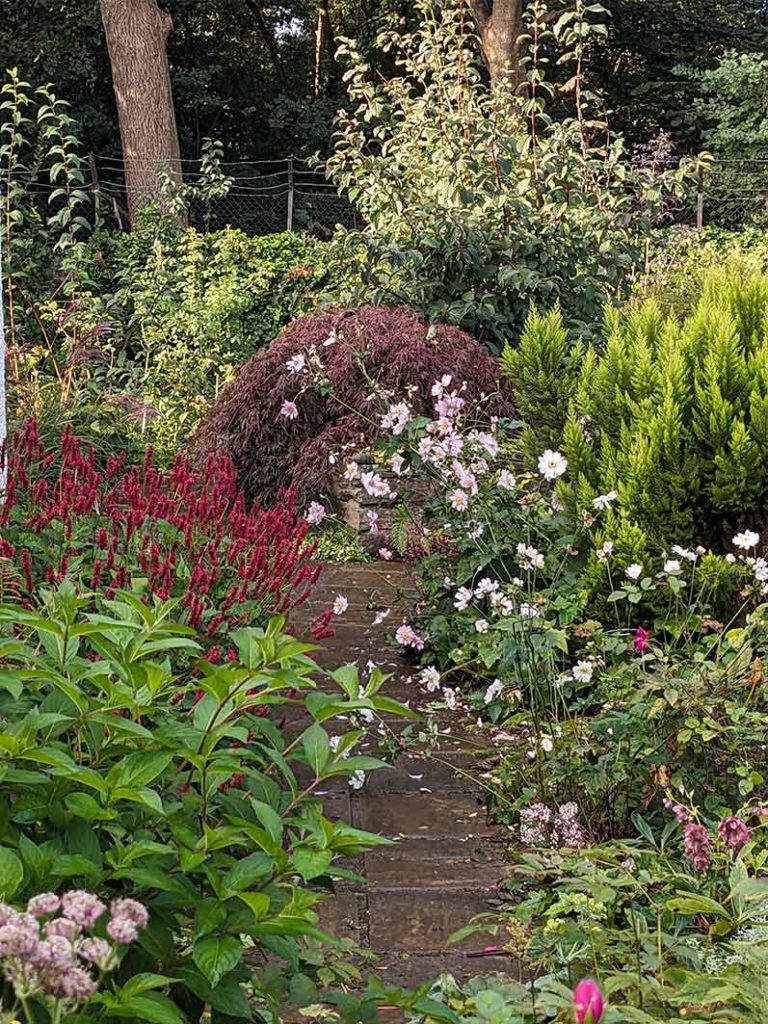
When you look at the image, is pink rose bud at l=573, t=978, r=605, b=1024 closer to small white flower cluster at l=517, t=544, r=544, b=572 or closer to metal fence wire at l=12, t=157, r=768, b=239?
small white flower cluster at l=517, t=544, r=544, b=572

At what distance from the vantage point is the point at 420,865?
3.08m

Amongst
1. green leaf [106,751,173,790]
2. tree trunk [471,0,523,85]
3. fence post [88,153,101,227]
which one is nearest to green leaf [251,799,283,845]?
green leaf [106,751,173,790]

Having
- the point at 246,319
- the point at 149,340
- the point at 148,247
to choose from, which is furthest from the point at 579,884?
the point at 148,247

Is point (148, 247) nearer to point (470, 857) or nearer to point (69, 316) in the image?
point (69, 316)

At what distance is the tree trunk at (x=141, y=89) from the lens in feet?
44.2

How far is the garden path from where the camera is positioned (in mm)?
2639

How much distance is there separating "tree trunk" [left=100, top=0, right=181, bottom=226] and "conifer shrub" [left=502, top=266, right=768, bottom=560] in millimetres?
9907

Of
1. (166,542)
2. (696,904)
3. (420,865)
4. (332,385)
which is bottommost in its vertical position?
(420,865)

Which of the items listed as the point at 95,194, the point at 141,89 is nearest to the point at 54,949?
the point at 95,194

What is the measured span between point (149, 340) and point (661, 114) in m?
14.1

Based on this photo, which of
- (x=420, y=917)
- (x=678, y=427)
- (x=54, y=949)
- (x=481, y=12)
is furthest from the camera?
(x=481, y=12)

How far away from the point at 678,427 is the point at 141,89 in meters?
11.1

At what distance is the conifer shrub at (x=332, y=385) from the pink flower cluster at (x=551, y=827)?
3.15 metres

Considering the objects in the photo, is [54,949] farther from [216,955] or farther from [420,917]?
[420,917]
